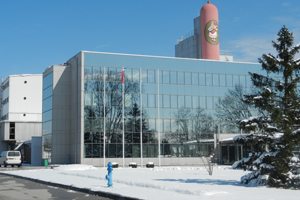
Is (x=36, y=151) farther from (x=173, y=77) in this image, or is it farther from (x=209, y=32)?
(x=209, y=32)

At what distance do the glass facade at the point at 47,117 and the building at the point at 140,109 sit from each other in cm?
13

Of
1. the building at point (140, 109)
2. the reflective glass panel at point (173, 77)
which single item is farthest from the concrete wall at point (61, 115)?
the reflective glass panel at point (173, 77)

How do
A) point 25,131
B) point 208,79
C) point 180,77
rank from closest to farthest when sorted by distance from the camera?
1. point 180,77
2. point 208,79
3. point 25,131

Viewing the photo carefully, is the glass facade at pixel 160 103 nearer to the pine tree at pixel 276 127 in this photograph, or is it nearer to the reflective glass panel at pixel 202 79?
the reflective glass panel at pixel 202 79

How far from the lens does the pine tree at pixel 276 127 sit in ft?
56.0

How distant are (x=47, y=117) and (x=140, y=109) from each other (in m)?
12.4

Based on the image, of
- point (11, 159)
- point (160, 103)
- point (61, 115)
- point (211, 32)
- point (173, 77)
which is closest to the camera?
point (11, 159)

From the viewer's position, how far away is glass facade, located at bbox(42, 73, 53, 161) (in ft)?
178

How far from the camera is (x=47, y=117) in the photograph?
55.1m

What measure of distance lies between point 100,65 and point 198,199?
3992cm

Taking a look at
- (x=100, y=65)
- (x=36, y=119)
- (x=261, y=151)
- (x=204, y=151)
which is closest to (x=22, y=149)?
(x=36, y=119)

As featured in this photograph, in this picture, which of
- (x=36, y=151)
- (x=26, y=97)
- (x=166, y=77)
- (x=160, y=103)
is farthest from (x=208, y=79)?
(x=26, y=97)

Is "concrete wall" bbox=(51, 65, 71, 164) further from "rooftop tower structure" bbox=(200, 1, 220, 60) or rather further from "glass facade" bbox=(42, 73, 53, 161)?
"rooftop tower structure" bbox=(200, 1, 220, 60)

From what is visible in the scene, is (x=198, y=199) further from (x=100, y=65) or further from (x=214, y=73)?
(x=214, y=73)
